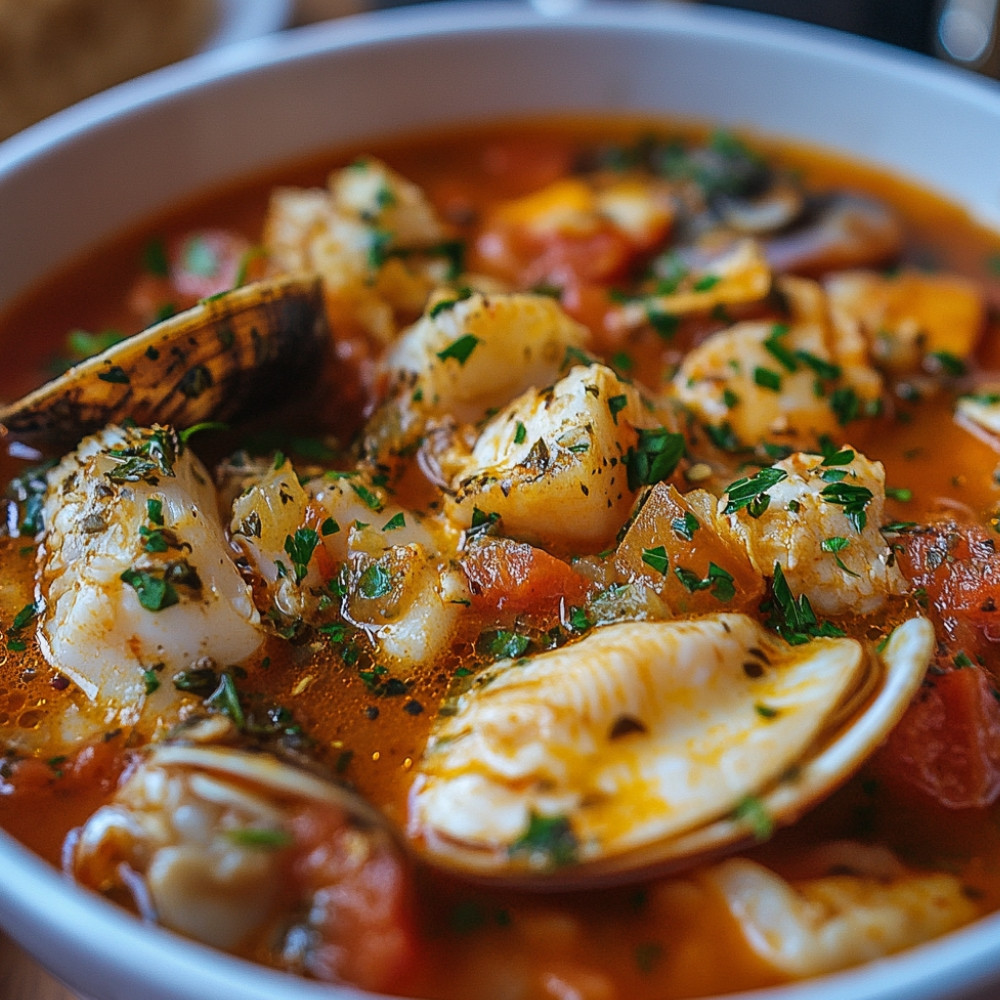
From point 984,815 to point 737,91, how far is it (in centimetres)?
268

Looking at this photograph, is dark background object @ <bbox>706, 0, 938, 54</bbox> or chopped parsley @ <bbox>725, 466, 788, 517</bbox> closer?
chopped parsley @ <bbox>725, 466, 788, 517</bbox>

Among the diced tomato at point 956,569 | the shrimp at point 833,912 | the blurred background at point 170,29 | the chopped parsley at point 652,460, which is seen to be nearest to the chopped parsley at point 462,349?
the chopped parsley at point 652,460

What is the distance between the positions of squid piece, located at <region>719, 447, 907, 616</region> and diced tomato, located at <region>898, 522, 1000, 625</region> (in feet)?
0.21

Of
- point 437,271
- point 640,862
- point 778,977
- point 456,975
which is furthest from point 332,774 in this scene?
point 437,271

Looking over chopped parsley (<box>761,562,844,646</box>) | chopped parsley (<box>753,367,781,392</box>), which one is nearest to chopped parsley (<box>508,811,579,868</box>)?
chopped parsley (<box>761,562,844,646</box>)

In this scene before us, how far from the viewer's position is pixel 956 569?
233 centimetres

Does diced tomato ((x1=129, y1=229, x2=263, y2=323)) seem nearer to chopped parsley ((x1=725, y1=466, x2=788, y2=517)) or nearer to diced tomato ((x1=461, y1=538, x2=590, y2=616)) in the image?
diced tomato ((x1=461, y1=538, x2=590, y2=616))

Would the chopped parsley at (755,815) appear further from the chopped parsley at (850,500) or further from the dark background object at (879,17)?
the dark background object at (879,17)

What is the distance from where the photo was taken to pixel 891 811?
2.03 meters

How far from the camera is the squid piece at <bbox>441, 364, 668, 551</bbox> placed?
7.47 ft

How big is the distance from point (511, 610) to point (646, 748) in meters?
0.49

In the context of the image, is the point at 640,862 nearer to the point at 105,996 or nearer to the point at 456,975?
the point at 456,975

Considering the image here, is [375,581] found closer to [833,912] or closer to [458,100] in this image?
[833,912]

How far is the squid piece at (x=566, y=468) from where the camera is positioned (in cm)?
228
